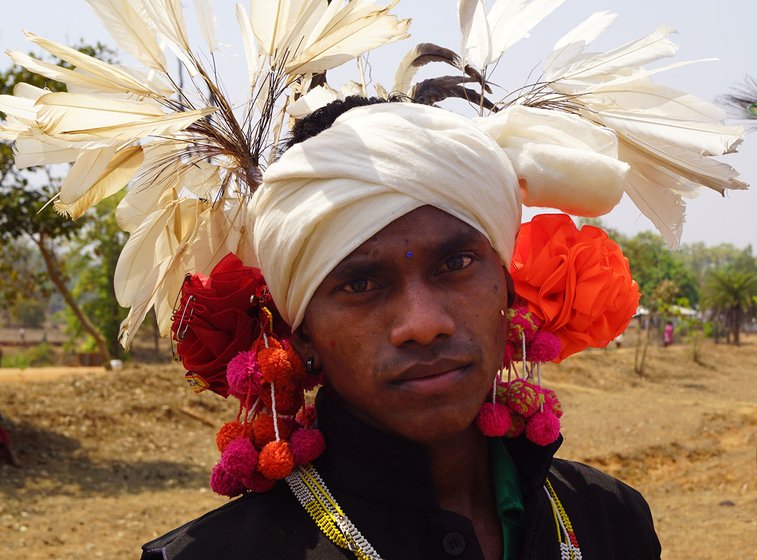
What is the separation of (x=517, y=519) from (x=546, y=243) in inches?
25.9

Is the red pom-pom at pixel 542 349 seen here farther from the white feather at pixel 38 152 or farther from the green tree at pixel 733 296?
the green tree at pixel 733 296

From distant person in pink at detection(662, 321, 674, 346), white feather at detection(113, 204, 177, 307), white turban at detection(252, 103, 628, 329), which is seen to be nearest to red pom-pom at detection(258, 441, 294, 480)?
white turban at detection(252, 103, 628, 329)

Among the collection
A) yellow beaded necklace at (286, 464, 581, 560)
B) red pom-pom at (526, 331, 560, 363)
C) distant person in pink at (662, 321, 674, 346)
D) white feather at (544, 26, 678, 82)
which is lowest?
distant person in pink at (662, 321, 674, 346)

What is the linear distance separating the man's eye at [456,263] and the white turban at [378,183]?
0.07 meters

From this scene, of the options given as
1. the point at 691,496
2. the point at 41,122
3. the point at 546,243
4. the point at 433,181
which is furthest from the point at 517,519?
the point at 691,496

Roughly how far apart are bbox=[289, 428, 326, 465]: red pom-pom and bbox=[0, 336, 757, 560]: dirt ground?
6753 millimetres

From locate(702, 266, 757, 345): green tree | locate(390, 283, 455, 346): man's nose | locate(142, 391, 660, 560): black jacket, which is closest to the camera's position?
locate(390, 283, 455, 346): man's nose

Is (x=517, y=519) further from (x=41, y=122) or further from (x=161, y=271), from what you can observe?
(x=41, y=122)

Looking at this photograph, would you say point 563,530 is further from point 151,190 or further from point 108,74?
point 108,74

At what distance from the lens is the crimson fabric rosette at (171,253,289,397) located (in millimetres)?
1855

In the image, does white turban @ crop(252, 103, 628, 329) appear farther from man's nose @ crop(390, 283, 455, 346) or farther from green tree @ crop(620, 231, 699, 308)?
green tree @ crop(620, 231, 699, 308)

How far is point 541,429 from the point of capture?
184 centimetres

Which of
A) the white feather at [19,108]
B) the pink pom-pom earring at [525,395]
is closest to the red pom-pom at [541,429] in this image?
the pink pom-pom earring at [525,395]

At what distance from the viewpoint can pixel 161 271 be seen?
2.00 metres
